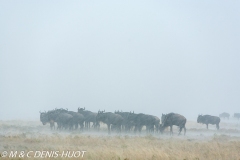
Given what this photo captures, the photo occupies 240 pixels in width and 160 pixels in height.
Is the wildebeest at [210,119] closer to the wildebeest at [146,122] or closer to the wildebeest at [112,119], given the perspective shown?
the wildebeest at [146,122]

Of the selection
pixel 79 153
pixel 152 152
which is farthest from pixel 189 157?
pixel 79 153

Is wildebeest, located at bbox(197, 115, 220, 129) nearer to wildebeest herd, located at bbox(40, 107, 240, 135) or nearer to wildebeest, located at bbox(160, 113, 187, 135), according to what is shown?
wildebeest herd, located at bbox(40, 107, 240, 135)

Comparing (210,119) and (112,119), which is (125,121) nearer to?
(112,119)

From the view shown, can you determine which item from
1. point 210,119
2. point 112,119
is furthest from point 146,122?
point 210,119

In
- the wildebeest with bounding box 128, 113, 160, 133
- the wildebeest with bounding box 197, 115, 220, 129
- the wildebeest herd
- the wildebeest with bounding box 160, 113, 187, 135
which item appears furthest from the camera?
the wildebeest with bounding box 197, 115, 220, 129

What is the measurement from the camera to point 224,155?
20062 mm

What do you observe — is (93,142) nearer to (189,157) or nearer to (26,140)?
(26,140)

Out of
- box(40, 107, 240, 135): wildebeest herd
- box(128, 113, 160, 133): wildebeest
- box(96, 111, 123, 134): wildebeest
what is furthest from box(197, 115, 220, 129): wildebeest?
box(96, 111, 123, 134): wildebeest

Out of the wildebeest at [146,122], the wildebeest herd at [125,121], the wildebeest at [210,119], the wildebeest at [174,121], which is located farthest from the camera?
the wildebeest at [210,119]

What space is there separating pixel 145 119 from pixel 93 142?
1739 centimetres

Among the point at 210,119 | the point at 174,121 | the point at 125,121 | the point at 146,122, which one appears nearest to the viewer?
the point at 174,121

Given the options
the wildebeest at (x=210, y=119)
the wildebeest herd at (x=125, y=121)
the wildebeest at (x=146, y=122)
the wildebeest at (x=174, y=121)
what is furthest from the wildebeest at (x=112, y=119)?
the wildebeest at (x=210, y=119)

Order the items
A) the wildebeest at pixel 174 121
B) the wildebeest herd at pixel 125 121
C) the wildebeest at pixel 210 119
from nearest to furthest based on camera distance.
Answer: the wildebeest at pixel 174 121
the wildebeest herd at pixel 125 121
the wildebeest at pixel 210 119

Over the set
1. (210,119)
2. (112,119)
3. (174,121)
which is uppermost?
(210,119)
